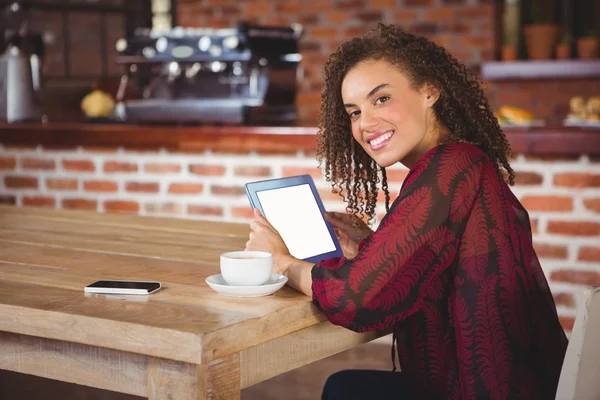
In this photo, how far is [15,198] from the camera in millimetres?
3645

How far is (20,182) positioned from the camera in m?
3.60

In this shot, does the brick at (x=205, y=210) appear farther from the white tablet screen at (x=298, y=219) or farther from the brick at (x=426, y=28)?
the brick at (x=426, y=28)

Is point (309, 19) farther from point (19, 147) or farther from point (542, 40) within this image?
point (19, 147)

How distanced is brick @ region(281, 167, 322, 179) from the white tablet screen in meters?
1.16

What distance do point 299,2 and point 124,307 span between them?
14.5 feet

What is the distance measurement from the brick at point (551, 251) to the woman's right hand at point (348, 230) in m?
0.98

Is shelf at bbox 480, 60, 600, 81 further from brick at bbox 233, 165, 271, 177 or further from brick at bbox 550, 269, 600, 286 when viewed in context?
brick at bbox 550, 269, 600, 286

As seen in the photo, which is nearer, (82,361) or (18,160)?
(82,361)

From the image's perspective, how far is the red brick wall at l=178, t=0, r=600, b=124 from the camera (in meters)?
5.17

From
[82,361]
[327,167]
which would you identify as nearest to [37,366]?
[82,361]

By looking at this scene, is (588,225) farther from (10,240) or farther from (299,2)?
(299,2)

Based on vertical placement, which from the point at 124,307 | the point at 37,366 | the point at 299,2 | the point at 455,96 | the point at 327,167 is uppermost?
the point at 299,2

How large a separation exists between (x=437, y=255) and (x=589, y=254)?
1.36 meters

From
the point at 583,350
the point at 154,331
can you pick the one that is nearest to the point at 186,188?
the point at 154,331
